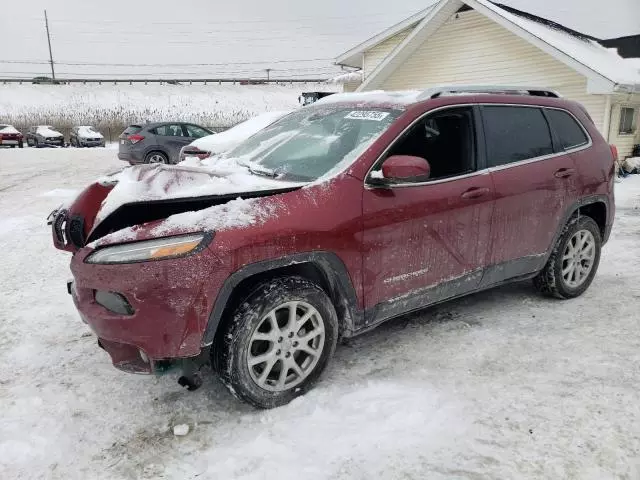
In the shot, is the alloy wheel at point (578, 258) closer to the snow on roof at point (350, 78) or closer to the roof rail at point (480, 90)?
the roof rail at point (480, 90)

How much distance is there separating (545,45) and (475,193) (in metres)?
12.7

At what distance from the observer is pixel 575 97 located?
14.8 m

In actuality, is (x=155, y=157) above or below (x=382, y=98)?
below

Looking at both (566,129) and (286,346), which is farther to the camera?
(566,129)

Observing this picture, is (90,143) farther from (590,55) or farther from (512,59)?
(590,55)

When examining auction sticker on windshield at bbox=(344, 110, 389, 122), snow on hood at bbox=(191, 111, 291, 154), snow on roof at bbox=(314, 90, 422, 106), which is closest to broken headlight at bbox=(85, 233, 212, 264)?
auction sticker on windshield at bbox=(344, 110, 389, 122)

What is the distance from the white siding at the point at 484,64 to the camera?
14.8 meters

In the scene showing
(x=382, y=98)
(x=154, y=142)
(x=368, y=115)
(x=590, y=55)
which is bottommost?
(x=154, y=142)

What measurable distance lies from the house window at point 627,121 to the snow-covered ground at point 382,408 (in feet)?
44.6

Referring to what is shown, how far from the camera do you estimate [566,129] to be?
4375 mm

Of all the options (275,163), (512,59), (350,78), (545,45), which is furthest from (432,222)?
(350,78)

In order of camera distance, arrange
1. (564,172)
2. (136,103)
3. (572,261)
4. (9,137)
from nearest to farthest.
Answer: (564,172) < (572,261) < (9,137) < (136,103)

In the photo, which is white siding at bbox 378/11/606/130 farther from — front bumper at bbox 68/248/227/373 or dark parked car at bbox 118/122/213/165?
front bumper at bbox 68/248/227/373

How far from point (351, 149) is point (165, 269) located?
4.76 ft
